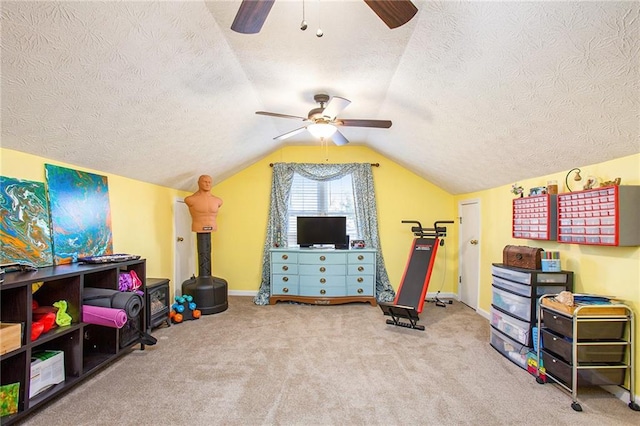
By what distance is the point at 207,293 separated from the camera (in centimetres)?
416

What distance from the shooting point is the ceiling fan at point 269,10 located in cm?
129

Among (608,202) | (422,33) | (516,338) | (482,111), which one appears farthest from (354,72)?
(516,338)

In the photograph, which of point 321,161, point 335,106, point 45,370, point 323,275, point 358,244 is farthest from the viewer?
point 321,161

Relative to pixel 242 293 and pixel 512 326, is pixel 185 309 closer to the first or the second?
pixel 242 293

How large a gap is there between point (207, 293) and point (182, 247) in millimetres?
976

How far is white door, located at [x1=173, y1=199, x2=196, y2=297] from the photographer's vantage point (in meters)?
4.50

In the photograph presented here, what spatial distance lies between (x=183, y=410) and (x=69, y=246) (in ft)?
5.69

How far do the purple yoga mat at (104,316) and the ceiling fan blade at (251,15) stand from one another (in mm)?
2143

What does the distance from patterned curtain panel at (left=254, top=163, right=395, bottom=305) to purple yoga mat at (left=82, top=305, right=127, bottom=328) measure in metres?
2.79

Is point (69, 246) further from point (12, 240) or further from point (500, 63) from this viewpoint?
point (500, 63)

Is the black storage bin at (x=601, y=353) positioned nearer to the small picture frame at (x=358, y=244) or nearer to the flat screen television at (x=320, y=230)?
the small picture frame at (x=358, y=244)

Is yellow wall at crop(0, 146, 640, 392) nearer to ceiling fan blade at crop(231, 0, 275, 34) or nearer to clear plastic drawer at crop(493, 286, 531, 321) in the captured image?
clear plastic drawer at crop(493, 286, 531, 321)

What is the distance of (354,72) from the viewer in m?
2.67

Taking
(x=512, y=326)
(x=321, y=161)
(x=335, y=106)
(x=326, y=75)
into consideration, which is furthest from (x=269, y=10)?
(x=321, y=161)
